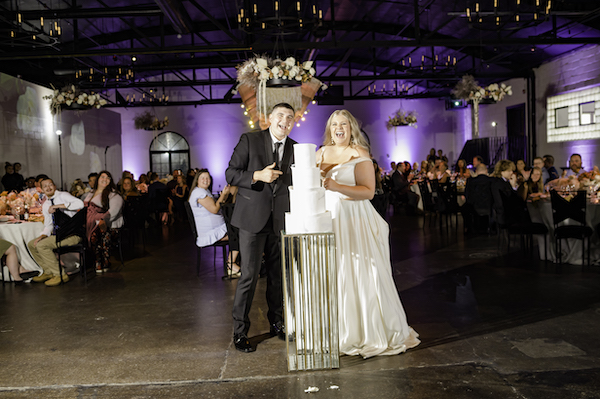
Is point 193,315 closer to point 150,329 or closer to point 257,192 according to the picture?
point 150,329

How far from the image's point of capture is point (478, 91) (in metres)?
12.9

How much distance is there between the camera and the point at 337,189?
10.2ft

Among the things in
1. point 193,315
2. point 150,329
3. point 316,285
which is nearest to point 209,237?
point 193,315

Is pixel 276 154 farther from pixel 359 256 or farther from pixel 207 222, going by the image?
pixel 207 222

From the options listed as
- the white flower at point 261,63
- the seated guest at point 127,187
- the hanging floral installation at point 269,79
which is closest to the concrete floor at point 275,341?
the hanging floral installation at point 269,79

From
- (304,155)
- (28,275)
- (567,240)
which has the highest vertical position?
(304,155)

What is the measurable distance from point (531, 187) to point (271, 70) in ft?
12.6

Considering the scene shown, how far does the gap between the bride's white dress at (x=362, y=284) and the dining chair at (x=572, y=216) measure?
3.34 meters

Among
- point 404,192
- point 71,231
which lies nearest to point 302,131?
point 404,192

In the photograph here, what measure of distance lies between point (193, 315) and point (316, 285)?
5.91 ft

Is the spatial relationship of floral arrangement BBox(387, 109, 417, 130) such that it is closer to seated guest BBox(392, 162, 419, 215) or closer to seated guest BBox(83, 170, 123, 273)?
seated guest BBox(392, 162, 419, 215)

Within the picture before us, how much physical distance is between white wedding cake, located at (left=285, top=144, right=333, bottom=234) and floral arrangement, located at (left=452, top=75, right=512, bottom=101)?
36.5 feet

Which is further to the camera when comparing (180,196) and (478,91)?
(478,91)

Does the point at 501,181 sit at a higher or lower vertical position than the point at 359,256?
higher
